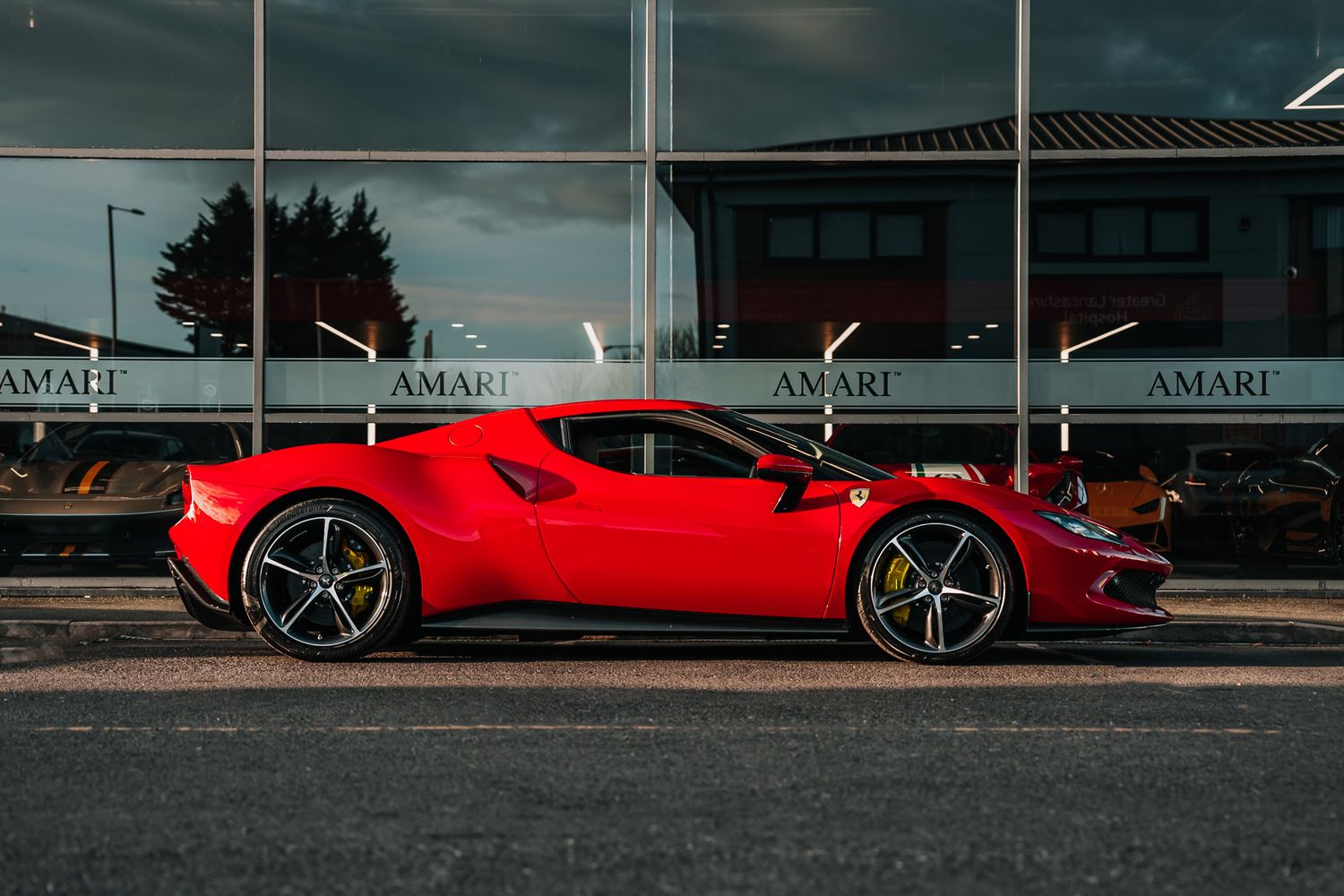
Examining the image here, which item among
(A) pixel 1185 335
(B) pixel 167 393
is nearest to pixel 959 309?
(A) pixel 1185 335

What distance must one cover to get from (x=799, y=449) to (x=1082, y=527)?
4.53 feet

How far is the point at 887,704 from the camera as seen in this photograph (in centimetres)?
538

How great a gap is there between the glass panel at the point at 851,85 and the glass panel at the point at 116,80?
3.33 meters

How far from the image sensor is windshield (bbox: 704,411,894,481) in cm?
664

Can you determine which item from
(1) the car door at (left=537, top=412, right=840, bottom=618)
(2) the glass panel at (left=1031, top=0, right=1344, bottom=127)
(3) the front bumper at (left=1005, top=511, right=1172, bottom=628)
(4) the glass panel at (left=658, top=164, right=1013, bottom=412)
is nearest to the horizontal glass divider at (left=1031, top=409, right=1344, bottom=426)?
(4) the glass panel at (left=658, top=164, right=1013, bottom=412)

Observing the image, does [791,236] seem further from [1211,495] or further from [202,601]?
[202,601]

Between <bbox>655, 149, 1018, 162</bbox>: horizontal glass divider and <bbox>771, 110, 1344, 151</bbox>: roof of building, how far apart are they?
31mm

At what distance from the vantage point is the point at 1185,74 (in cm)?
1062

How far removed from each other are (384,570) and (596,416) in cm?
125

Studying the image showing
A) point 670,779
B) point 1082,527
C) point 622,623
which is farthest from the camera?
point 1082,527

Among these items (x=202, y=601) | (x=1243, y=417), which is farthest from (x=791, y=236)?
(x=202, y=601)

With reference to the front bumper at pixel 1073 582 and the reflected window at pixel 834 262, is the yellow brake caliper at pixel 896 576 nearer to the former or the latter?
the front bumper at pixel 1073 582

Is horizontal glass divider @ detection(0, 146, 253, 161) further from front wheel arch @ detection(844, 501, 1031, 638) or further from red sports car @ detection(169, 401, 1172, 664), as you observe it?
front wheel arch @ detection(844, 501, 1031, 638)

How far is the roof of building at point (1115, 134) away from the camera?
10562mm
